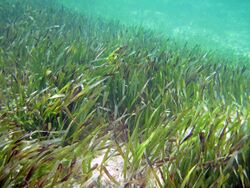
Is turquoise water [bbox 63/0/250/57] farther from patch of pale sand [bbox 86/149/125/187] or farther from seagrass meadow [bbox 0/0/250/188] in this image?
patch of pale sand [bbox 86/149/125/187]

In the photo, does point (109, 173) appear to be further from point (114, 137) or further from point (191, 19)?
point (191, 19)

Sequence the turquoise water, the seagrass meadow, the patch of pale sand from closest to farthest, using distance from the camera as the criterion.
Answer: the seagrass meadow, the patch of pale sand, the turquoise water

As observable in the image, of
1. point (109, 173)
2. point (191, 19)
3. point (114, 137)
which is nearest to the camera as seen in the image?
point (109, 173)

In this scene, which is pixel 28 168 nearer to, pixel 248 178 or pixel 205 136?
pixel 205 136

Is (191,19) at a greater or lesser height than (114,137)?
greater

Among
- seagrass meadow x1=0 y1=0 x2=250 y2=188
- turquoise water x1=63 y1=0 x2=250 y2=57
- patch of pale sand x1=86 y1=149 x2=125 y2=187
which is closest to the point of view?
seagrass meadow x1=0 y1=0 x2=250 y2=188

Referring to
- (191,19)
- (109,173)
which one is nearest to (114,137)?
(109,173)

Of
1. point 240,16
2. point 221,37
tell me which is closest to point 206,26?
point 221,37

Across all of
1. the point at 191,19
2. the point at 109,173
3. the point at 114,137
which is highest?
the point at 191,19

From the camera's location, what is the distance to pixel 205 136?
2223 mm

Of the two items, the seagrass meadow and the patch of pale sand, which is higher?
the seagrass meadow

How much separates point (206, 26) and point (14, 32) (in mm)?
17824

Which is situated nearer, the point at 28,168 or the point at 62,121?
the point at 28,168

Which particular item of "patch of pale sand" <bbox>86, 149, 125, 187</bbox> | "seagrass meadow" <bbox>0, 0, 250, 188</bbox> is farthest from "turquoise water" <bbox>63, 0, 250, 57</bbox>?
"patch of pale sand" <bbox>86, 149, 125, 187</bbox>
